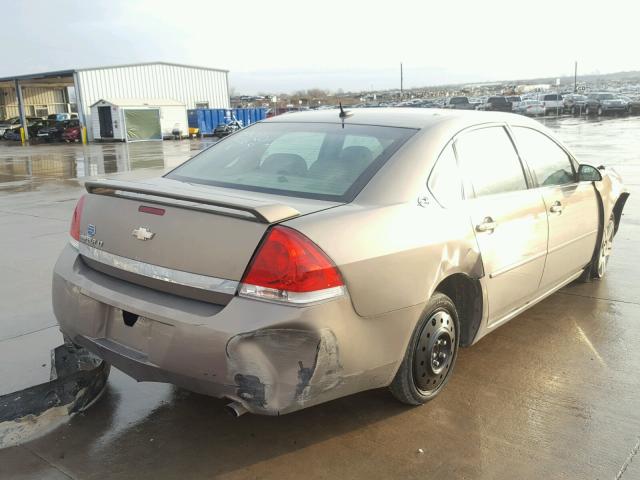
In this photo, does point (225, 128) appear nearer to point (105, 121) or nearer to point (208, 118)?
point (208, 118)

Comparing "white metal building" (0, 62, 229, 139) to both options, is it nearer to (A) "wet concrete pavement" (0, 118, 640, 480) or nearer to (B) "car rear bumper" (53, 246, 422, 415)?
(A) "wet concrete pavement" (0, 118, 640, 480)

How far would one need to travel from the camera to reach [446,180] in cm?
327

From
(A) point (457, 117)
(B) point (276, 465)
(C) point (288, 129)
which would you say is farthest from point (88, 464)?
(A) point (457, 117)

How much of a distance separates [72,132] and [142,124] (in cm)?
495

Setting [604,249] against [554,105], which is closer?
[604,249]

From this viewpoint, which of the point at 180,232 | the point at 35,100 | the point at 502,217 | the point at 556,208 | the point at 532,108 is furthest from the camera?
the point at 35,100

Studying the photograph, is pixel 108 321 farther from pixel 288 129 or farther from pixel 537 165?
pixel 537 165

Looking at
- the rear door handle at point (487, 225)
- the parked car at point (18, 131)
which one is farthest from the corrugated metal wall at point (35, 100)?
the rear door handle at point (487, 225)

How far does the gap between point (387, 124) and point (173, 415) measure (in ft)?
6.87

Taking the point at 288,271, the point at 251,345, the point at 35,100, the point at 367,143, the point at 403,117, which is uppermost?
the point at 35,100

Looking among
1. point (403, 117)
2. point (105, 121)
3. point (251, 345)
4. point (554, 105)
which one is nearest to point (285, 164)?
A: point (403, 117)

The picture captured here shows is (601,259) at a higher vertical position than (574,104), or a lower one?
lower

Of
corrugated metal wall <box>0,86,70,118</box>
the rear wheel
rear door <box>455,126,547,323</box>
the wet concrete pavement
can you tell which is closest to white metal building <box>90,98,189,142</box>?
corrugated metal wall <box>0,86,70,118</box>

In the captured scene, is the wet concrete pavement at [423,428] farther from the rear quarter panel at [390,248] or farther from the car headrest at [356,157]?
the car headrest at [356,157]
